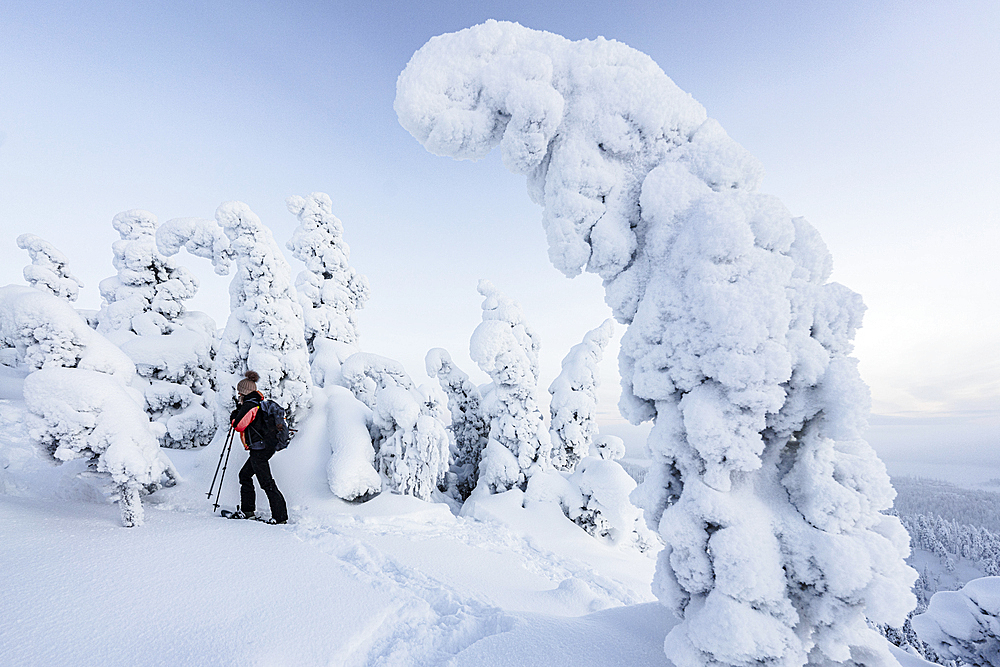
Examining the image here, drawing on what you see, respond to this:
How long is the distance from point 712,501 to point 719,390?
0.72 metres

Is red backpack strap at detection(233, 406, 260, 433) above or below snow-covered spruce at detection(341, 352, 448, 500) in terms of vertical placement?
above

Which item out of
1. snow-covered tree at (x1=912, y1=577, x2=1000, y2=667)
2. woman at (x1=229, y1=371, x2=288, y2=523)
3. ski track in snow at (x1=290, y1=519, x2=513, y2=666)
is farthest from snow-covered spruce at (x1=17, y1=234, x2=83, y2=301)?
snow-covered tree at (x1=912, y1=577, x2=1000, y2=667)

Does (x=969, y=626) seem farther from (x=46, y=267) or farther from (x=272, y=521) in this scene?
(x=46, y=267)

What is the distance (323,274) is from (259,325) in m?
6.43

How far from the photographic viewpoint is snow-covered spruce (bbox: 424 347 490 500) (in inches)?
549

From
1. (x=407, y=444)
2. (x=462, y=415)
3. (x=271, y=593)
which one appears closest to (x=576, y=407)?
(x=462, y=415)

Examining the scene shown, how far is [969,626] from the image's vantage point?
8.81 ft

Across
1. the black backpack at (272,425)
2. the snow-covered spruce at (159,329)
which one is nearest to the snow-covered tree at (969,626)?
the black backpack at (272,425)

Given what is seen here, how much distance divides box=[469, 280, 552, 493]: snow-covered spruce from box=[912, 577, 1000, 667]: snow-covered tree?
9.25 meters

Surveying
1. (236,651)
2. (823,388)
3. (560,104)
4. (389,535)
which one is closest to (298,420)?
(389,535)

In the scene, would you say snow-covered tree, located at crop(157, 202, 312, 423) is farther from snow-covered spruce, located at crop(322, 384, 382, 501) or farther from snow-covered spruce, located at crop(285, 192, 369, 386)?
snow-covered spruce, located at crop(285, 192, 369, 386)

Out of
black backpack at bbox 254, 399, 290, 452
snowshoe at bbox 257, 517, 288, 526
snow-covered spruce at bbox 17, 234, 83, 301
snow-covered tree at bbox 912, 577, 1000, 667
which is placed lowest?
snowshoe at bbox 257, 517, 288, 526

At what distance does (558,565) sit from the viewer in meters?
6.34

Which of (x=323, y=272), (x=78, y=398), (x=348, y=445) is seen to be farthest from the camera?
(x=323, y=272)
